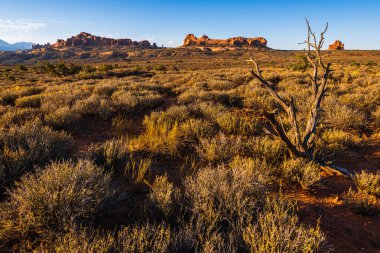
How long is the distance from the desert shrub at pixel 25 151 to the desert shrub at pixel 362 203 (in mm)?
4128

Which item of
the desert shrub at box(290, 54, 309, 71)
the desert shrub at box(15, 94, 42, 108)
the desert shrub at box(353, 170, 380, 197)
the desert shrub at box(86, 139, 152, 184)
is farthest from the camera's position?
the desert shrub at box(290, 54, 309, 71)

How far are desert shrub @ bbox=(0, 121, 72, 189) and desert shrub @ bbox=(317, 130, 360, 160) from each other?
4.71 m

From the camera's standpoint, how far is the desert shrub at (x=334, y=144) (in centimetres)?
441

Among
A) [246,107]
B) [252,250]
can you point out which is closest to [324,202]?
[252,250]

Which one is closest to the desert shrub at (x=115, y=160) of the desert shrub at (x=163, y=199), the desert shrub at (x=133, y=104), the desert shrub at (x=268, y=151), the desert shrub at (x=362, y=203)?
the desert shrub at (x=163, y=199)

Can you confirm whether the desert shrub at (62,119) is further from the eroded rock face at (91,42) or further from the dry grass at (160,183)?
the eroded rock face at (91,42)

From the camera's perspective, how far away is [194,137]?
5.01 meters

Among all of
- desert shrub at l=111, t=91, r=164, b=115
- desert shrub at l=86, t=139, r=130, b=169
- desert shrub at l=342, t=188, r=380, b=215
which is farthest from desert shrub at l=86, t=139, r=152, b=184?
desert shrub at l=111, t=91, r=164, b=115

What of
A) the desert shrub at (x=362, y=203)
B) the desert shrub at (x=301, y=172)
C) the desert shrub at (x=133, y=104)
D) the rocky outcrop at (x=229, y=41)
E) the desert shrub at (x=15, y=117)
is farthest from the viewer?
the rocky outcrop at (x=229, y=41)

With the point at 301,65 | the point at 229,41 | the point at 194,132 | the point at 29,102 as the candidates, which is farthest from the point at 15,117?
the point at 229,41

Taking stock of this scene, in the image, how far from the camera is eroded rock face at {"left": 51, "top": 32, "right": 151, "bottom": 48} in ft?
459

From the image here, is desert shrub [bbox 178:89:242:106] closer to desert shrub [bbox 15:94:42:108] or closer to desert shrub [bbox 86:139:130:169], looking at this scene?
desert shrub [bbox 86:139:130:169]

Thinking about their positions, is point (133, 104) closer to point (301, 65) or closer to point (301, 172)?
point (301, 172)

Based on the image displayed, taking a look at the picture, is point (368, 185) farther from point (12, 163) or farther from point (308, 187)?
point (12, 163)
